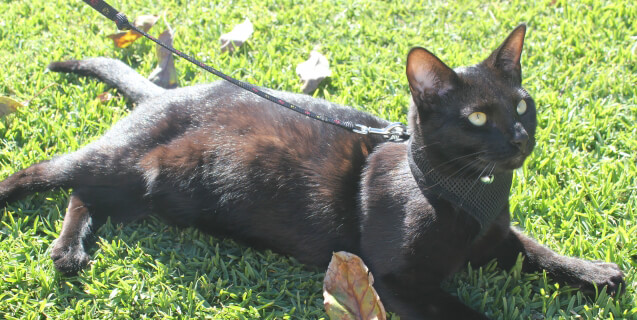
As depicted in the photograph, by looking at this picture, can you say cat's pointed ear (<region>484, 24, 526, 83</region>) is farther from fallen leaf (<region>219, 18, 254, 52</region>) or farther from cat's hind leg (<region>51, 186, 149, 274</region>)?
fallen leaf (<region>219, 18, 254, 52</region>)

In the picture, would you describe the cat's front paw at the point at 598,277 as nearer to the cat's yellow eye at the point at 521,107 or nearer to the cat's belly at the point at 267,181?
the cat's yellow eye at the point at 521,107

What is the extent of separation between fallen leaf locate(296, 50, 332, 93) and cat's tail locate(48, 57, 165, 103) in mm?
805

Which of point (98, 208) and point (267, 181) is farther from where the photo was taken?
point (98, 208)

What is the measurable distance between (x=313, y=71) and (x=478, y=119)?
1568 mm

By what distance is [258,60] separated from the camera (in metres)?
3.81

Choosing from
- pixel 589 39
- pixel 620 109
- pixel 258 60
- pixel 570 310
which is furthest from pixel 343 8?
pixel 570 310

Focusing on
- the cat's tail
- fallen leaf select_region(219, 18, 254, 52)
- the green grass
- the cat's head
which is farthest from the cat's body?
fallen leaf select_region(219, 18, 254, 52)

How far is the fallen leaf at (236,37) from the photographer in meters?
3.90

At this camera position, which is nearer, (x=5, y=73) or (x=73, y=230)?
(x=73, y=230)

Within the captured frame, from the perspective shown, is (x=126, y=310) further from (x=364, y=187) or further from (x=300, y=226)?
(x=364, y=187)

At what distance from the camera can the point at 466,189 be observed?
229cm

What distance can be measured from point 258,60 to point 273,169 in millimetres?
1411

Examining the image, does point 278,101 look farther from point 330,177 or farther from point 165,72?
point 165,72

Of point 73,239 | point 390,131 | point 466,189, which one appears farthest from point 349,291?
point 73,239
